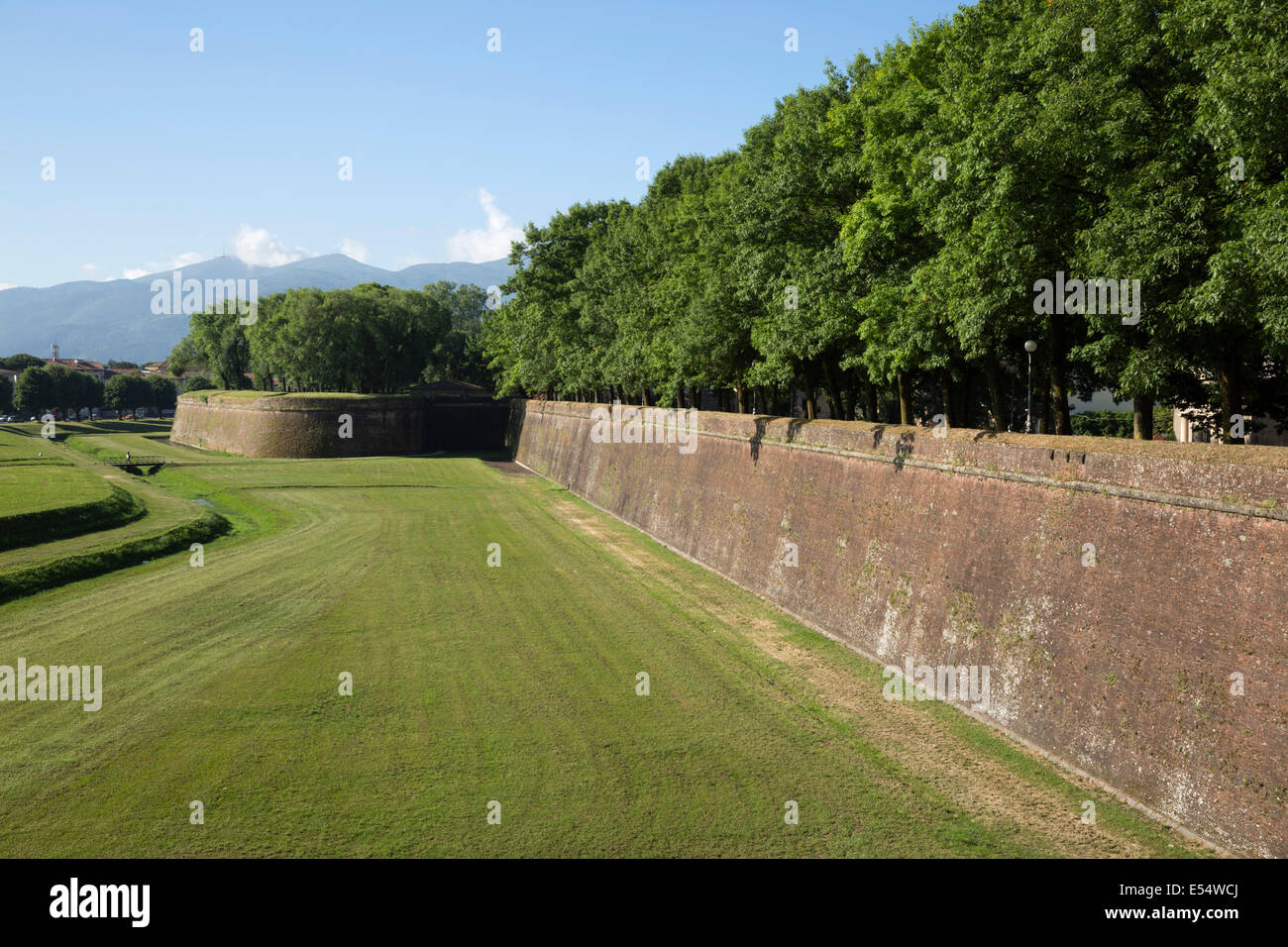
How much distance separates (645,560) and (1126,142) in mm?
21627

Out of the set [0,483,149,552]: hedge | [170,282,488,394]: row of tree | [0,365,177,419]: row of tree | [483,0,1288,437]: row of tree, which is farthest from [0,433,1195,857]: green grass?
[0,365,177,419]: row of tree

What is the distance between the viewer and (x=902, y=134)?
2253 cm

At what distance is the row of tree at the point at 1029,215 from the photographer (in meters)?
13.0

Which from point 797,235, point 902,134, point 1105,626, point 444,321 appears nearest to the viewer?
point 1105,626

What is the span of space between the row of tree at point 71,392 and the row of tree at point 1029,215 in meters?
117

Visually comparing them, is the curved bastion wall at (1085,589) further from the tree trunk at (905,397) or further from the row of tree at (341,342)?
the row of tree at (341,342)

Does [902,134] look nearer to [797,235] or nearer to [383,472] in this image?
[797,235]

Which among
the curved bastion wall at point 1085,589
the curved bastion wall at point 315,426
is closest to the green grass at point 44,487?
the curved bastion wall at point 1085,589

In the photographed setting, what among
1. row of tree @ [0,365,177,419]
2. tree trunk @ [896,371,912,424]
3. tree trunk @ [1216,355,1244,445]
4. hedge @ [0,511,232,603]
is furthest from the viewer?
row of tree @ [0,365,177,419]

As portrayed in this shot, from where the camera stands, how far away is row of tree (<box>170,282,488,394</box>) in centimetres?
8781

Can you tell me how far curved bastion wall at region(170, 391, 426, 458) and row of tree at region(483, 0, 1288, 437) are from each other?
50730 millimetres

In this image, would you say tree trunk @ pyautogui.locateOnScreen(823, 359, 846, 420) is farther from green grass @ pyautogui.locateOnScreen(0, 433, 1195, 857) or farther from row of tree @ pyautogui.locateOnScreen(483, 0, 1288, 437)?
green grass @ pyautogui.locateOnScreen(0, 433, 1195, 857)

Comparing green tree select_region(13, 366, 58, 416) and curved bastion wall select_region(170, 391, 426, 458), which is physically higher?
green tree select_region(13, 366, 58, 416)

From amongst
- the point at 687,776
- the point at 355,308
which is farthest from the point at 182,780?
the point at 355,308
